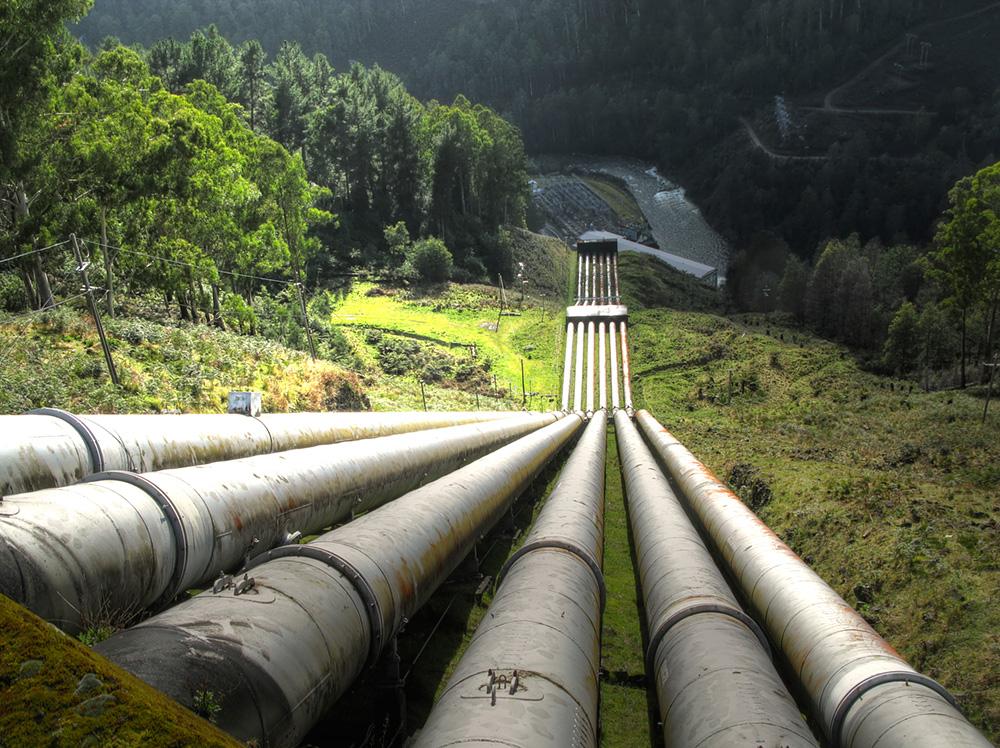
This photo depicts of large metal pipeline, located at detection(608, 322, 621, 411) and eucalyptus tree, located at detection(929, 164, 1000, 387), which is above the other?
eucalyptus tree, located at detection(929, 164, 1000, 387)

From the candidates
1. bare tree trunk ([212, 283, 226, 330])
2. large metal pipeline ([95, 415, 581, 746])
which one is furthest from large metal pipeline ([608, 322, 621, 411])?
large metal pipeline ([95, 415, 581, 746])

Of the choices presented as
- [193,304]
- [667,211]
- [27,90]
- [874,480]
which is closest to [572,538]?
[874,480]

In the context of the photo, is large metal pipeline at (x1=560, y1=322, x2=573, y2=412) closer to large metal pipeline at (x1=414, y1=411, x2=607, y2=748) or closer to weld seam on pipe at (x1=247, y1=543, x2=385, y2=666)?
large metal pipeline at (x1=414, y1=411, x2=607, y2=748)

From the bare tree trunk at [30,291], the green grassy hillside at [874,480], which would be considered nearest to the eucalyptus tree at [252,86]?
the green grassy hillside at [874,480]

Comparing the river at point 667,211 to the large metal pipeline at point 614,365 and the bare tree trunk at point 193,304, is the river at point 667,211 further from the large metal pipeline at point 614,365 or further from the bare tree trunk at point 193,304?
the bare tree trunk at point 193,304

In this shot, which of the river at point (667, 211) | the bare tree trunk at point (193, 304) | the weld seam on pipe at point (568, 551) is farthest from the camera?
the river at point (667, 211)

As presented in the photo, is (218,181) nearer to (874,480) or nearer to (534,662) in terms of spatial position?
(874,480)
